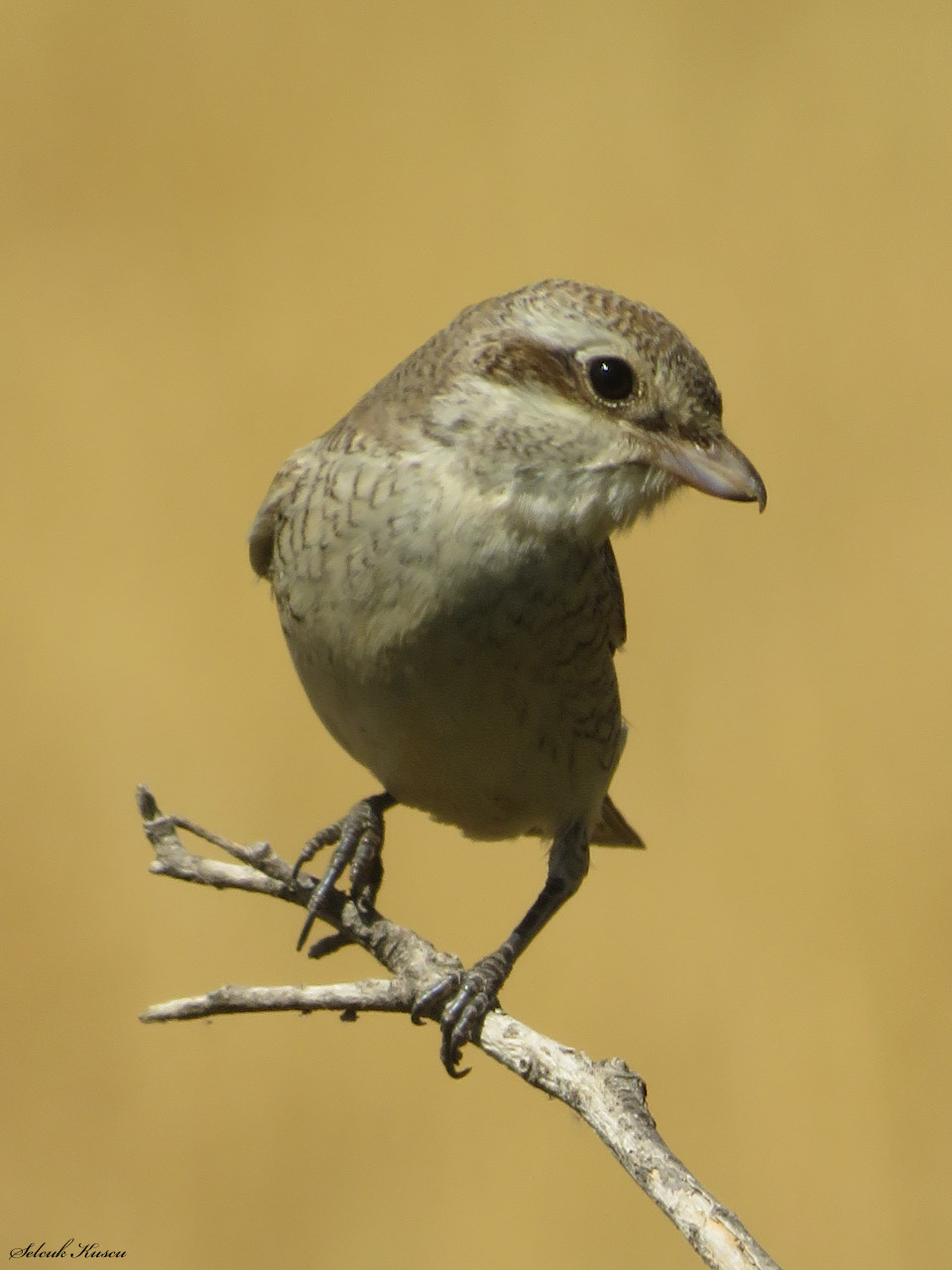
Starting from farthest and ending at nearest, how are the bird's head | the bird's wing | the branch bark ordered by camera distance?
the bird's wing → the bird's head → the branch bark

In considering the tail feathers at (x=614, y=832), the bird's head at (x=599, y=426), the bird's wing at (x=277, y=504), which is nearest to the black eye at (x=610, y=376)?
the bird's head at (x=599, y=426)

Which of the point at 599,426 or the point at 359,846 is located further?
the point at 359,846

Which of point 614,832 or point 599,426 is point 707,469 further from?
point 614,832

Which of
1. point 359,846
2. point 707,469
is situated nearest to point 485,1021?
point 359,846

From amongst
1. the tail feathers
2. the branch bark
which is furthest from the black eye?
the tail feathers

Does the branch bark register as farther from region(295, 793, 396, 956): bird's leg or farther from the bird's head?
the bird's head

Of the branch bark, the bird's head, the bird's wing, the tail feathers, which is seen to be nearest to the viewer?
the branch bark

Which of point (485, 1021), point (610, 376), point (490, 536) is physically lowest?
point (485, 1021)
